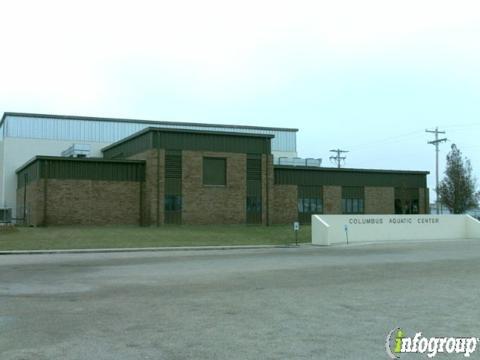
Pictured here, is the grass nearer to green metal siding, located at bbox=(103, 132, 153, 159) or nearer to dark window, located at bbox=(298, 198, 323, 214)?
green metal siding, located at bbox=(103, 132, 153, 159)

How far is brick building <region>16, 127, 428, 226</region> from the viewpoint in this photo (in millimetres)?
46812

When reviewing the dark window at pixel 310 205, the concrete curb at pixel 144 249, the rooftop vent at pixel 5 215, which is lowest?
the concrete curb at pixel 144 249

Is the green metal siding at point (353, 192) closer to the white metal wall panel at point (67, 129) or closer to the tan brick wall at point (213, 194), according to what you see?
the tan brick wall at point (213, 194)

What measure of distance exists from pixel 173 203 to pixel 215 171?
454cm

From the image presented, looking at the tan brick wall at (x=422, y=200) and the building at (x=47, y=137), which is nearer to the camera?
the building at (x=47, y=137)

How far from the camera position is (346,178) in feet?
194

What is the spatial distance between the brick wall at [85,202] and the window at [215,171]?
18.6 feet

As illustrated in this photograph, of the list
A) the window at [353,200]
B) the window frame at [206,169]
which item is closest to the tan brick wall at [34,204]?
the window frame at [206,169]

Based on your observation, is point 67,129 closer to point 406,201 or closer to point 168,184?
point 168,184

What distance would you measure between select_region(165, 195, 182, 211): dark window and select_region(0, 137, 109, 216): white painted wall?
2018 cm

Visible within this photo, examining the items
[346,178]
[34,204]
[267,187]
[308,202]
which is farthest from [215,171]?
[346,178]

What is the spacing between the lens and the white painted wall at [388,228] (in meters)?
34.9

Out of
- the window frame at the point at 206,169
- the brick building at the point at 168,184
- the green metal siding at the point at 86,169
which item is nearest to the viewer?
the green metal siding at the point at 86,169

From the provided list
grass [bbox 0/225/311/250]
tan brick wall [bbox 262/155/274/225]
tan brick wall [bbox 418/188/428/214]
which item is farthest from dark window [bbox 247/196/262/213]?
tan brick wall [bbox 418/188/428/214]
